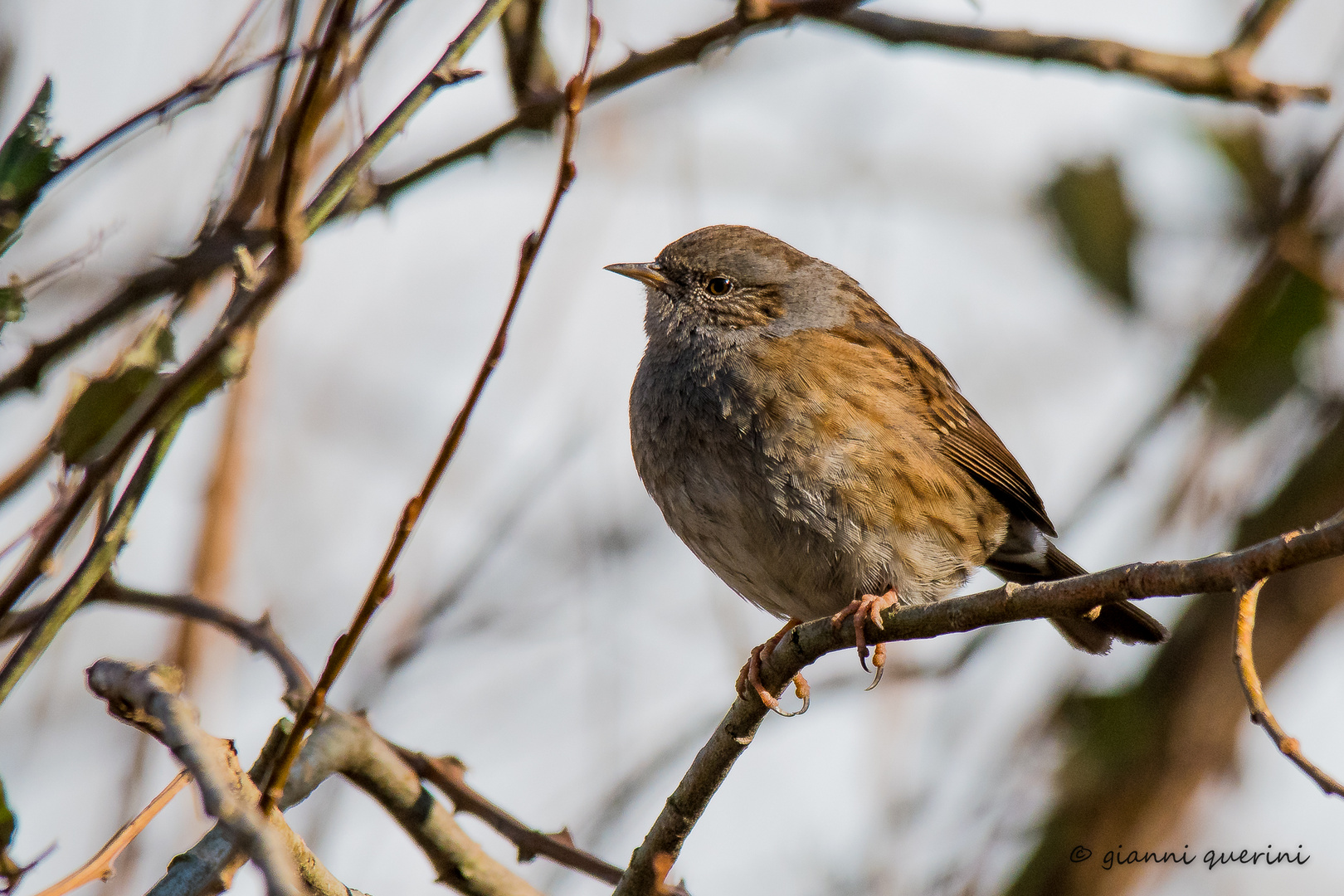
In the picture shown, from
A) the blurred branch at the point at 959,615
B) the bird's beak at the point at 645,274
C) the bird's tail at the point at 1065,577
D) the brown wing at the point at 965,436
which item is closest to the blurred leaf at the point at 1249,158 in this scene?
the brown wing at the point at 965,436

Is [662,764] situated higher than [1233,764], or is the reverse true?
[1233,764]

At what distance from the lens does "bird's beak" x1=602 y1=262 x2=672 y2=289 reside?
18.5 feet

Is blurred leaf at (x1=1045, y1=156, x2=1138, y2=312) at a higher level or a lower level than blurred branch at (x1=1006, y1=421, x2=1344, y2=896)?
higher

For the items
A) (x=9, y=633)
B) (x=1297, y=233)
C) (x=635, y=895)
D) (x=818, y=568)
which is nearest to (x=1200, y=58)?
(x=1297, y=233)

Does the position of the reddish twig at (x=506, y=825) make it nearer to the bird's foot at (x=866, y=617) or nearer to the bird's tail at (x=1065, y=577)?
the bird's foot at (x=866, y=617)

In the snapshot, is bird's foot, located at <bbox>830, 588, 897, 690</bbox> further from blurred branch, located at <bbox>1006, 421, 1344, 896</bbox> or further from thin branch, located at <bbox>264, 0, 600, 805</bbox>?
blurred branch, located at <bbox>1006, 421, 1344, 896</bbox>

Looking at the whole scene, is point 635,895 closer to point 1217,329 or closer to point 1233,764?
point 1217,329

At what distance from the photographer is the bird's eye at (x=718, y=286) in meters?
5.57

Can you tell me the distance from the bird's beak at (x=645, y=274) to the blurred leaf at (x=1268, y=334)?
2.41 metres

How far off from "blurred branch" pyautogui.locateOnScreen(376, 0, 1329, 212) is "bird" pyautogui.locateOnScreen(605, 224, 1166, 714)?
1.24 metres

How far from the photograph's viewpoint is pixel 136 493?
250 cm

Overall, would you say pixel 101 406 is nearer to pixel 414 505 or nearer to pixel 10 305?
pixel 10 305

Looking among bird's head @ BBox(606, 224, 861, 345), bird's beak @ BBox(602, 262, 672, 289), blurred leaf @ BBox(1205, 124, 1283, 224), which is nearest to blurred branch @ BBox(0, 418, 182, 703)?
bird's head @ BBox(606, 224, 861, 345)

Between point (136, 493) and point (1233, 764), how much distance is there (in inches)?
258
